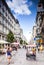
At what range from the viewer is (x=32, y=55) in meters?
22.3

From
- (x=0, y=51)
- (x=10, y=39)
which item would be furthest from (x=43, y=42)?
(x=0, y=51)

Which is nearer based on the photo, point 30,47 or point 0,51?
point 30,47

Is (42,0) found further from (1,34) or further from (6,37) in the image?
(6,37)

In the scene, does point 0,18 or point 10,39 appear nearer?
point 0,18

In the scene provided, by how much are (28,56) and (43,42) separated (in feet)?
168

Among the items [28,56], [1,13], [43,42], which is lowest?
[43,42]

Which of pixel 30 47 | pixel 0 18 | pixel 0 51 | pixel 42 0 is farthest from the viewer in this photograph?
pixel 0 18

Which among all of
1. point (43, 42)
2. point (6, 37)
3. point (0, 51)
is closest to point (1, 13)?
point (6, 37)

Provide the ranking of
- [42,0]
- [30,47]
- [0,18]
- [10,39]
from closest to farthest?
[30,47], [42,0], [0,18], [10,39]

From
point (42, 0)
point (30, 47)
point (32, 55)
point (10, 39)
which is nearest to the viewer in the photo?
point (32, 55)

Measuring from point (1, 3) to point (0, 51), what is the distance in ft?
134

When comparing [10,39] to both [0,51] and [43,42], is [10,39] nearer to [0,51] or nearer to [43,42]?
[43,42]

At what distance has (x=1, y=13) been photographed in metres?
71.1

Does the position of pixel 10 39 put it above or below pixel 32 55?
below
